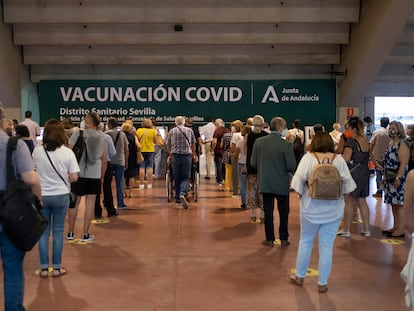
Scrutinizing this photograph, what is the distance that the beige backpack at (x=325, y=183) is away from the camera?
4.32 m

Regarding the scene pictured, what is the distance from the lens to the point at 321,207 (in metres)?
4.45

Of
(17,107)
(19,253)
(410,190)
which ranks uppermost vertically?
(17,107)

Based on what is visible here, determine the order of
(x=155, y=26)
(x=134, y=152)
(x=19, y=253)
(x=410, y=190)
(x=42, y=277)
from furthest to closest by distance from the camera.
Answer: (x=155, y=26)
(x=134, y=152)
(x=42, y=277)
(x=19, y=253)
(x=410, y=190)

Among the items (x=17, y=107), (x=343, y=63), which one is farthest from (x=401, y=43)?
(x=17, y=107)

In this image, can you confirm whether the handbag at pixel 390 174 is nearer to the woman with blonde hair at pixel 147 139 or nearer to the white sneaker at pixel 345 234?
the white sneaker at pixel 345 234

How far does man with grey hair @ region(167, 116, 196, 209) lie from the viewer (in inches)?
353

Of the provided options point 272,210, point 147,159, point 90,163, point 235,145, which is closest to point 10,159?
point 90,163

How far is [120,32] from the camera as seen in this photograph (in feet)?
45.0

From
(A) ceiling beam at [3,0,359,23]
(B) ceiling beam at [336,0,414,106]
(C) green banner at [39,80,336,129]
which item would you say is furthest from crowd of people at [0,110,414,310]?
(C) green banner at [39,80,336,129]

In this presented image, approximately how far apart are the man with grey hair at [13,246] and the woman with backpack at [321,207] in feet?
7.34

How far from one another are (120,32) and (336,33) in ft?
18.8

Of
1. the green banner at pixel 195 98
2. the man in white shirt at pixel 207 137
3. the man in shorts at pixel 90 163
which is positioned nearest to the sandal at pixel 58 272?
the man in shorts at pixel 90 163

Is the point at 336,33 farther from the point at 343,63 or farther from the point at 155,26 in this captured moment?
the point at 155,26

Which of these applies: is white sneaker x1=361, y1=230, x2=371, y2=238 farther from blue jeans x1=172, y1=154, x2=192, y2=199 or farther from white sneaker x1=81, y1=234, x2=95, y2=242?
white sneaker x1=81, y1=234, x2=95, y2=242
